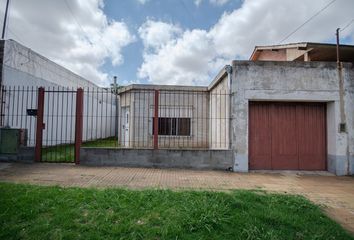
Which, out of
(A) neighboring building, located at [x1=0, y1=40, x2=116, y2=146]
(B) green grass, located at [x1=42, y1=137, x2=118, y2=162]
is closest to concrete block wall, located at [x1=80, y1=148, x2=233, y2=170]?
(B) green grass, located at [x1=42, y1=137, x2=118, y2=162]

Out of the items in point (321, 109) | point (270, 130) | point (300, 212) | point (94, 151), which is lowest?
point (300, 212)

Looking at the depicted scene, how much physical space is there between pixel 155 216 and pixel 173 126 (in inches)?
311

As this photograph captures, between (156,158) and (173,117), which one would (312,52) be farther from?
(156,158)

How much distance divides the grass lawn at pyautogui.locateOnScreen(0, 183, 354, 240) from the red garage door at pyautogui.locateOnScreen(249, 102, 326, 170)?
3.12m

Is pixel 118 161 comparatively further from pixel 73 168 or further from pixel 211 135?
pixel 211 135

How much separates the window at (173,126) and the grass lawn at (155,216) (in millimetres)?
6790

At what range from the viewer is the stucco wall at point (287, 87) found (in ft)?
23.8

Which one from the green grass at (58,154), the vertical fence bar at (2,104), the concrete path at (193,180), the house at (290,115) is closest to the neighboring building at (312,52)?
the house at (290,115)

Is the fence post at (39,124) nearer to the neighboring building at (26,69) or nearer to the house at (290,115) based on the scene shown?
the neighboring building at (26,69)

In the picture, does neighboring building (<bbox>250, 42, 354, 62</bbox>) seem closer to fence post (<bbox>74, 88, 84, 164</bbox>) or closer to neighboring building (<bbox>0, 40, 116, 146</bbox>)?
neighboring building (<bbox>0, 40, 116, 146</bbox>)

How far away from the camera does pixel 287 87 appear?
732cm

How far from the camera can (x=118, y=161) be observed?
7309mm

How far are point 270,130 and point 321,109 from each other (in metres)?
1.98

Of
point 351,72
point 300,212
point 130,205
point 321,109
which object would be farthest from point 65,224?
point 351,72
